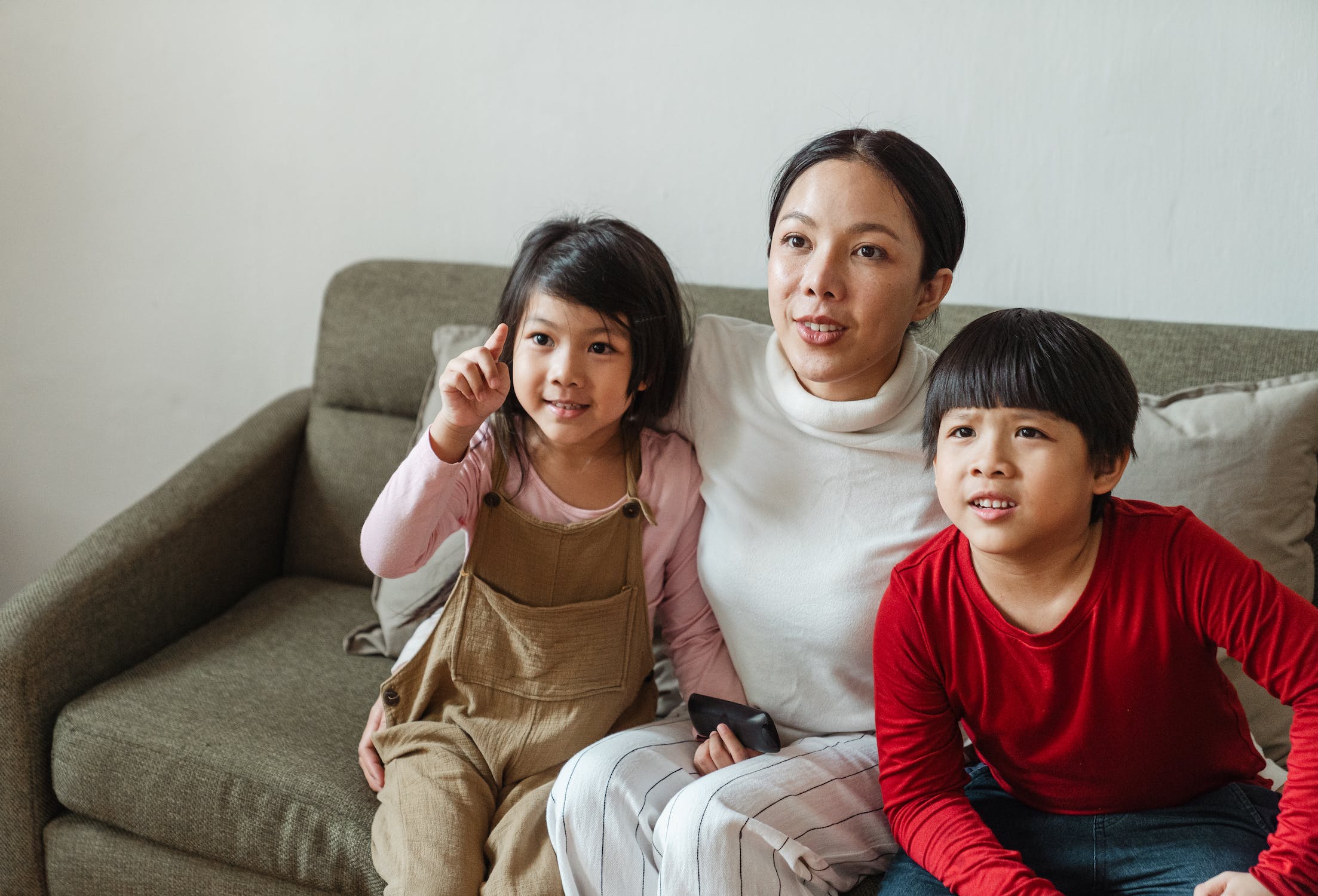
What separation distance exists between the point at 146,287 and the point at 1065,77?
1898 mm

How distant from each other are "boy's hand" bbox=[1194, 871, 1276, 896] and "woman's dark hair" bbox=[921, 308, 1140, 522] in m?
0.35

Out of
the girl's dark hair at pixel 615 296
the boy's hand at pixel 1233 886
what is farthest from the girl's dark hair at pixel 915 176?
the boy's hand at pixel 1233 886

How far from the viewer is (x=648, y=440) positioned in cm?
143

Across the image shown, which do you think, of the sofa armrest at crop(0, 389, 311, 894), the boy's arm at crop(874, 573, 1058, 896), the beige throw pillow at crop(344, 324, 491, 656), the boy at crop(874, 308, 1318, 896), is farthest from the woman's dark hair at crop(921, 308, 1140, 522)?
the sofa armrest at crop(0, 389, 311, 894)

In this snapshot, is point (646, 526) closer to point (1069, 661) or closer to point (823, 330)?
point (823, 330)

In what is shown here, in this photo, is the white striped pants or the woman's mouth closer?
the white striped pants

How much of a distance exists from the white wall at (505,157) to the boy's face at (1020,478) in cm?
78

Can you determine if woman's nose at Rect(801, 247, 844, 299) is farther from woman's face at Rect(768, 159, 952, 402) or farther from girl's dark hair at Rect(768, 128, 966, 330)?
girl's dark hair at Rect(768, 128, 966, 330)

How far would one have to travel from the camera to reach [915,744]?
3.63ft

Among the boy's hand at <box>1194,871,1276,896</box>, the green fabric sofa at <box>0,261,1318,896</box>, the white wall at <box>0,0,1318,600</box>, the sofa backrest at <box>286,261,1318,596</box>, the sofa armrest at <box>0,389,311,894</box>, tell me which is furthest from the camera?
the sofa backrest at <box>286,261,1318,596</box>

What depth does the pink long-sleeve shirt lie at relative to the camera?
126 centimetres

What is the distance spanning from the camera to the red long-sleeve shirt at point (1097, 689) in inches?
38.5

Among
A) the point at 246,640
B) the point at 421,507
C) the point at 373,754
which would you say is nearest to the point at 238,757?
the point at 373,754

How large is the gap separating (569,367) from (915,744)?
568 mm
